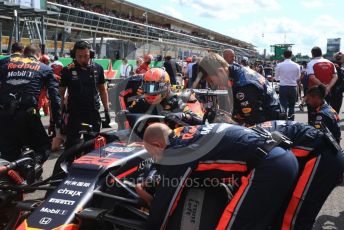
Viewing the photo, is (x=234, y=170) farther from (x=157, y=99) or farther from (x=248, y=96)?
(x=157, y=99)

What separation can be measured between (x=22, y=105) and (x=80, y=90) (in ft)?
2.45

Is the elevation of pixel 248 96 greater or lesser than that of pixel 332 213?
greater

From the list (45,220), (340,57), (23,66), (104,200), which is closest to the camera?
(45,220)

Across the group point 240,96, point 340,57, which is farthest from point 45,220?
point 340,57

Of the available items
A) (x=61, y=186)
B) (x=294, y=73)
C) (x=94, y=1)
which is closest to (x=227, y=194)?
(x=61, y=186)

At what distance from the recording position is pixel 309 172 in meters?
2.97

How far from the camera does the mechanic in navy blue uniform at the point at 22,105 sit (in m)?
4.57

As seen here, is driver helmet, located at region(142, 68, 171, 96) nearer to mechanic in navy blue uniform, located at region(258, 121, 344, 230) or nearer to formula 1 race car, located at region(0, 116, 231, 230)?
formula 1 race car, located at region(0, 116, 231, 230)

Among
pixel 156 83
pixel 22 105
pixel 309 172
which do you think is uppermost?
pixel 156 83

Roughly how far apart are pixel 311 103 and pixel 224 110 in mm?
1296

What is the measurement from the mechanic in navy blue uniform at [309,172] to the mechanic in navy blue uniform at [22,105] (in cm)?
276

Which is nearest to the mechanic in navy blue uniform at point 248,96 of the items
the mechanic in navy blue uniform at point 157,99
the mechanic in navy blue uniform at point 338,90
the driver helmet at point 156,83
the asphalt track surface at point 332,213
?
the mechanic in navy blue uniform at point 157,99

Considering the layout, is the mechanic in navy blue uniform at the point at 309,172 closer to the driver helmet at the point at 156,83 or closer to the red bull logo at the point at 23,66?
the driver helmet at the point at 156,83

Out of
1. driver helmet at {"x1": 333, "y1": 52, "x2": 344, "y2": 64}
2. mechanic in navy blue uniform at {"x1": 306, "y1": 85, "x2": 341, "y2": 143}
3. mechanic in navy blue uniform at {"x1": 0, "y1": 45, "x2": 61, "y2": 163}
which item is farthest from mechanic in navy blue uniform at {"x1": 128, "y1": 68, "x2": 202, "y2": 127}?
driver helmet at {"x1": 333, "y1": 52, "x2": 344, "y2": 64}
